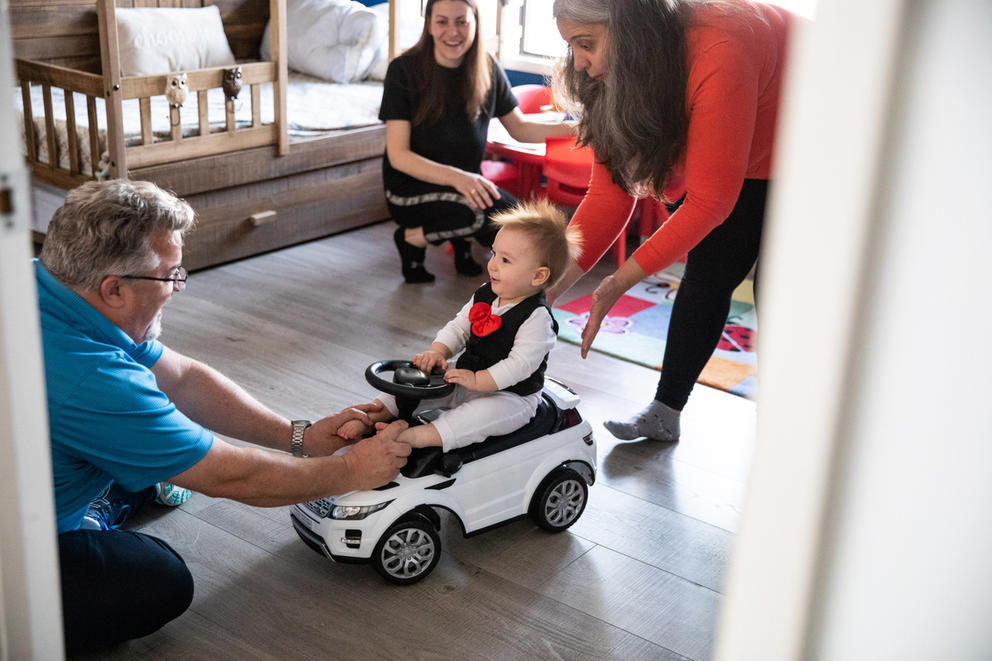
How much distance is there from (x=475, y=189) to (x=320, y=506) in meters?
1.83

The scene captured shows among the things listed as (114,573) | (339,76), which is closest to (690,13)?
(114,573)

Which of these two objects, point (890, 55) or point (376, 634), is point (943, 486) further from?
point (376, 634)

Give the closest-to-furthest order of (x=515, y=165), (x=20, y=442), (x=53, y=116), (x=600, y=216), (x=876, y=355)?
(x=876, y=355) < (x=20, y=442) < (x=600, y=216) < (x=53, y=116) < (x=515, y=165)

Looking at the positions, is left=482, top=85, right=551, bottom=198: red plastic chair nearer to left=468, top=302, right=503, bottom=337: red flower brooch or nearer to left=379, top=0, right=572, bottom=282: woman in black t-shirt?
left=379, top=0, right=572, bottom=282: woman in black t-shirt

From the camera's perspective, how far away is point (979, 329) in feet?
2.04

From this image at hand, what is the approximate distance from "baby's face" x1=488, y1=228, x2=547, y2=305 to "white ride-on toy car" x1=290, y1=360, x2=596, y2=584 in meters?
0.23

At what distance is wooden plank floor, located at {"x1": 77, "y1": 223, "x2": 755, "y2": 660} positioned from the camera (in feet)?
5.80

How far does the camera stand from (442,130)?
11.9ft

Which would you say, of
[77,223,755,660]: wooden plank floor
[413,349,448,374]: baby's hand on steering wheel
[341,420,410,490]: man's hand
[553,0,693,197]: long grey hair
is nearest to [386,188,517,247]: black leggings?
[77,223,755,660]: wooden plank floor

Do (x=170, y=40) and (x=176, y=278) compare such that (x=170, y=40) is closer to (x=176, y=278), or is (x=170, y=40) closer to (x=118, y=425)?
(x=176, y=278)

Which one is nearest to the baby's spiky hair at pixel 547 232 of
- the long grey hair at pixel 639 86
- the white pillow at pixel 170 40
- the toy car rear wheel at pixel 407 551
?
the long grey hair at pixel 639 86

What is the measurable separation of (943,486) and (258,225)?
3528 millimetres

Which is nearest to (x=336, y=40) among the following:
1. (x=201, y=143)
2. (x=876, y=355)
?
(x=201, y=143)

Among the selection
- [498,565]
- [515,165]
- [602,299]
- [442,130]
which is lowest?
[498,565]
